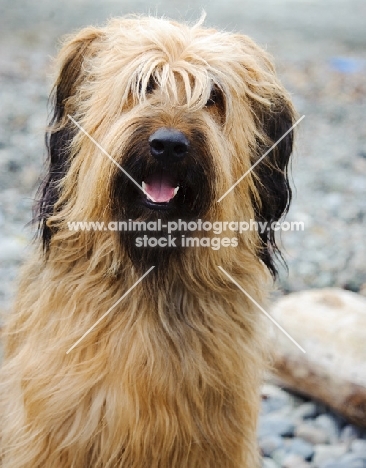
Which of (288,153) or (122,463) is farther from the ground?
(288,153)

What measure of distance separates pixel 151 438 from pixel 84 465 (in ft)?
0.89

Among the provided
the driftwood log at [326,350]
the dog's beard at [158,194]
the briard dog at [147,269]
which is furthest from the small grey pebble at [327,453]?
the dog's beard at [158,194]

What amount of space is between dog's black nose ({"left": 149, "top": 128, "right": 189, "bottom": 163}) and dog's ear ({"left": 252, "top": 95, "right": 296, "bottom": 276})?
1.56ft

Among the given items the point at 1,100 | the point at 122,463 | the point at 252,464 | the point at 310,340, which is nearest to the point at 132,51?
the point at 122,463

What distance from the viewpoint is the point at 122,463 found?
8.27ft

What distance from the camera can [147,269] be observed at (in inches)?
97.6

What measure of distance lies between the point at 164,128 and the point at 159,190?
222mm

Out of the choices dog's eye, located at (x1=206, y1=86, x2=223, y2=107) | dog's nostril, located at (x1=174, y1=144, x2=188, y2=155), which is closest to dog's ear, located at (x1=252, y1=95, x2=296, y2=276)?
dog's eye, located at (x1=206, y1=86, x2=223, y2=107)

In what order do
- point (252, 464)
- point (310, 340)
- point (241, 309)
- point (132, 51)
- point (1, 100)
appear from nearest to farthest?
1. point (132, 51)
2. point (241, 309)
3. point (252, 464)
4. point (310, 340)
5. point (1, 100)

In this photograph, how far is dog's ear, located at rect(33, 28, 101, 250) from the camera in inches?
101

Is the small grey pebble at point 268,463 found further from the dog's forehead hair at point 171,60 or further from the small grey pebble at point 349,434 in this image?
the dog's forehead hair at point 171,60

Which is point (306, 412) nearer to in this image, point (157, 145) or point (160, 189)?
point (160, 189)

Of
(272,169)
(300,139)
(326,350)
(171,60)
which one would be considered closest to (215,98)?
(171,60)

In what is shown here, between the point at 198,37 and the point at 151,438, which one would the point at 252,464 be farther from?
the point at 198,37
